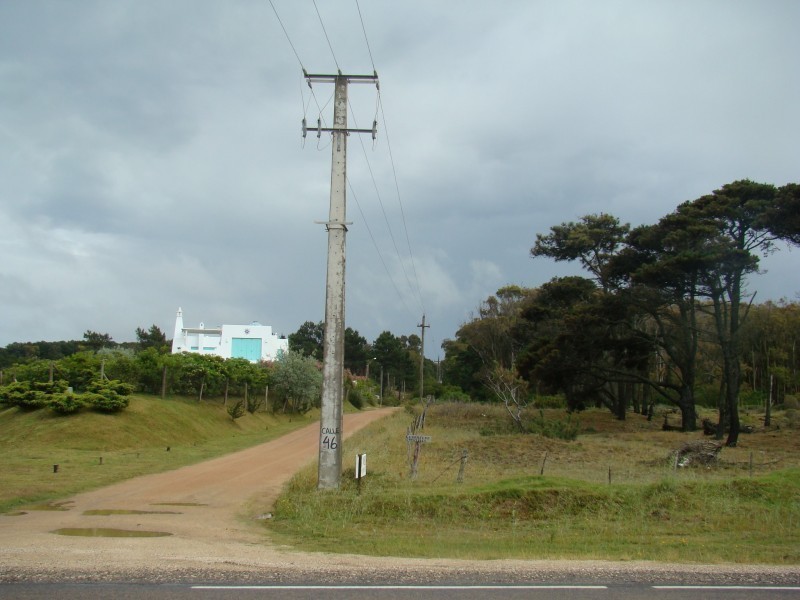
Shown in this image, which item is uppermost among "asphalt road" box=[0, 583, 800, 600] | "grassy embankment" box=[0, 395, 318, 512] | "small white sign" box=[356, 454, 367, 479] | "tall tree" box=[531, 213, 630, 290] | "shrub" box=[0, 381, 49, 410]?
"tall tree" box=[531, 213, 630, 290]

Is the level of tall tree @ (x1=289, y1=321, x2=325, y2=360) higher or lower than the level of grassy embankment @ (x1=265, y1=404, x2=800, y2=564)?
higher

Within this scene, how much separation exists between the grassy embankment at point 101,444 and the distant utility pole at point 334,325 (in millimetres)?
6844

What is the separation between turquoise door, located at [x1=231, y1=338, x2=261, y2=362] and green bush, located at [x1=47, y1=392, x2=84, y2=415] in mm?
64179

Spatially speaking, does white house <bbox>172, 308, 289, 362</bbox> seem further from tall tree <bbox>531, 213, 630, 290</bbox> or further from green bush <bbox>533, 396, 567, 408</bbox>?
tall tree <bbox>531, 213, 630, 290</bbox>

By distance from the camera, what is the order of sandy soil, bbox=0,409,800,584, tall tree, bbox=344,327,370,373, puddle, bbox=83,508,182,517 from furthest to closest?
1. tall tree, bbox=344,327,370,373
2. puddle, bbox=83,508,182,517
3. sandy soil, bbox=0,409,800,584

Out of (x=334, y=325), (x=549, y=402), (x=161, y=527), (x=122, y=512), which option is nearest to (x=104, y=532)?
(x=161, y=527)

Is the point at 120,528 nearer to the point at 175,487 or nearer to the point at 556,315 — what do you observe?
the point at 175,487

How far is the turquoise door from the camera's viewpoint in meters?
98.7

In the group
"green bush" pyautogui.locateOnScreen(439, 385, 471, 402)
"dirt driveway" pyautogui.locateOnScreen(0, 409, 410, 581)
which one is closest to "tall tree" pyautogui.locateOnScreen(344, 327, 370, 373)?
"green bush" pyautogui.locateOnScreen(439, 385, 471, 402)

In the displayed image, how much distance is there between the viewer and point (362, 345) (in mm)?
118938

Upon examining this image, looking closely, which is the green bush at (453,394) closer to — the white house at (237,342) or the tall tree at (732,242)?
the white house at (237,342)

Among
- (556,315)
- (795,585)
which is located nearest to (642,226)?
(556,315)

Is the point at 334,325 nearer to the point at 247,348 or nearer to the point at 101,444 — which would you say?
the point at 101,444

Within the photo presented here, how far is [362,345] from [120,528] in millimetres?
106024
